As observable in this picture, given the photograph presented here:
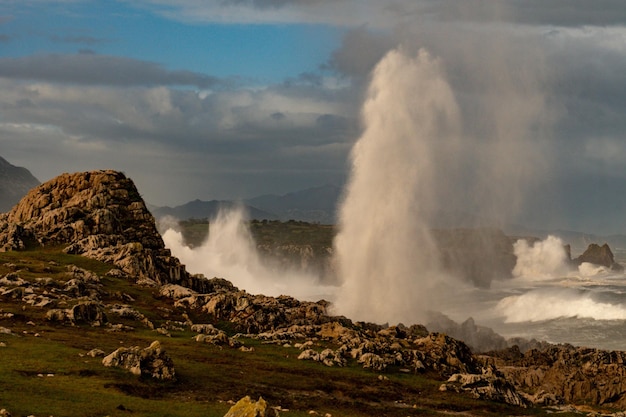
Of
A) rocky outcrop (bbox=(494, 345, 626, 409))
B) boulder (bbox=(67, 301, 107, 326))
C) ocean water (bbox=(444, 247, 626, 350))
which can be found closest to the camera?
boulder (bbox=(67, 301, 107, 326))

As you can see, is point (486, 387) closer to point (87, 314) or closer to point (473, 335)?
point (87, 314)

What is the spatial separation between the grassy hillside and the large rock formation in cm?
2631

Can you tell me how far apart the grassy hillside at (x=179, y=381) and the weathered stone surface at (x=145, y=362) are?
2.56 feet

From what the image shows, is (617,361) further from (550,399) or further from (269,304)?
(269,304)

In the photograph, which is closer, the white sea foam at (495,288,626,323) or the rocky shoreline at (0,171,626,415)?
the rocky shoreline at (0,171,626,415)

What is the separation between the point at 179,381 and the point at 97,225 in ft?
225

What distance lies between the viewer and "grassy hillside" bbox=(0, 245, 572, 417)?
39.8 metres

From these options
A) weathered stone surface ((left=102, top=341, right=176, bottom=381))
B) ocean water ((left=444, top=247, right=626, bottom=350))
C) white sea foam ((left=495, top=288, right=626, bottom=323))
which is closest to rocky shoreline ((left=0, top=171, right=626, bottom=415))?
weathered stone surface ((left=102, top=341, right=176, bottom=381))

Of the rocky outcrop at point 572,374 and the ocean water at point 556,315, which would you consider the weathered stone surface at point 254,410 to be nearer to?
the rocky outcrop at point 572,374

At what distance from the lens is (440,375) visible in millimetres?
67188

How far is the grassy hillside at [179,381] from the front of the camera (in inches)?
1567

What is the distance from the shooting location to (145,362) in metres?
48.3

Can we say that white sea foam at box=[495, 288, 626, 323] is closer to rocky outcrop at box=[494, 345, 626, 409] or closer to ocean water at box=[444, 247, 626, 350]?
ocean water at box=[444, 247, 626, 350]

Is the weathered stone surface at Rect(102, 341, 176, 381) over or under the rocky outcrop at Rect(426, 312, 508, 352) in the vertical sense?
under
